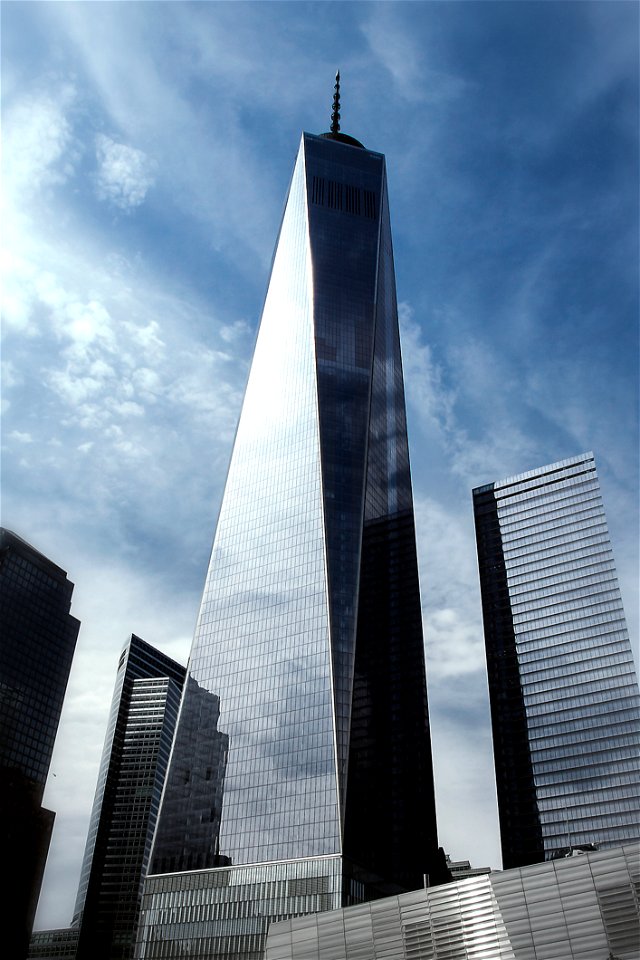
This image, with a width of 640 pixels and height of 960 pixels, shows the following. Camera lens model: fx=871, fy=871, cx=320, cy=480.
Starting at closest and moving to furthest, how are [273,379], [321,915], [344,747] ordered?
[321,915] < [344,747] < [273,379]

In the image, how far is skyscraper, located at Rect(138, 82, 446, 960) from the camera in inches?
4633

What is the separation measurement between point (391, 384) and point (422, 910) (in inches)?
4654

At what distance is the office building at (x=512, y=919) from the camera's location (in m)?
56.9

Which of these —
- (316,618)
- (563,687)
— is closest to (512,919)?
(316,618)

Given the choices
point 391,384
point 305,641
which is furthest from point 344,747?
point 391,384

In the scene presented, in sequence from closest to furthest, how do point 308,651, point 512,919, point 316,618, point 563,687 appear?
1. point 512,919
2. point 308,651
3. point 316,618
4. point 563,687

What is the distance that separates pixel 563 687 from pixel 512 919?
124 m

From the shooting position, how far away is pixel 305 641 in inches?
5153

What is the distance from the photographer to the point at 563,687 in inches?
7008

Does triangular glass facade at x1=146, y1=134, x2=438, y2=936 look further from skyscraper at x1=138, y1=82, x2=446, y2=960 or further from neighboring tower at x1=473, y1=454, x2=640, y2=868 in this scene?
neighboring tower at x1=473, y1=454, x2=640, y2=868

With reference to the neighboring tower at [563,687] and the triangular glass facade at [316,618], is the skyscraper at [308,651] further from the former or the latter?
the neighboring tower at [563,687]

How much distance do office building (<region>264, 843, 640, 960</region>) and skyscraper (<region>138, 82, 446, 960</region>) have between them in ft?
155

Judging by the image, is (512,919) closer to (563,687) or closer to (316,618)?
(316,618)

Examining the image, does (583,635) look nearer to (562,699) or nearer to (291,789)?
(562,699)
